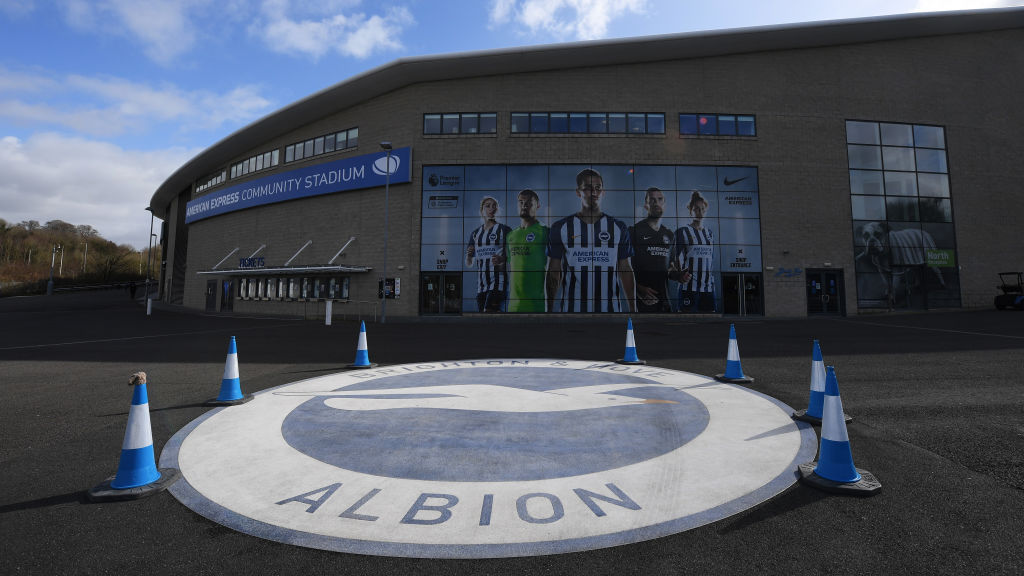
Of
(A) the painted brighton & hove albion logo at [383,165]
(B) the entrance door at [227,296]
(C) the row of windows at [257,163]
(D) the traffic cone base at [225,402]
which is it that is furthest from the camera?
(B) the entrance door at [227,296]

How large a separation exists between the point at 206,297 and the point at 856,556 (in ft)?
150

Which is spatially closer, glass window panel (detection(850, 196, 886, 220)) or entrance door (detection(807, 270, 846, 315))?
entrance door (detection(807, 270, 846, 315))

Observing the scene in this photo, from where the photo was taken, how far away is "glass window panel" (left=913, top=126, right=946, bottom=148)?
2720 cm

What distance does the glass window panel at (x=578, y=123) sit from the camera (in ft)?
85.2

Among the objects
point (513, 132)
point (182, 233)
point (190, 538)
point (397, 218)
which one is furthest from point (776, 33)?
point (182, 233)

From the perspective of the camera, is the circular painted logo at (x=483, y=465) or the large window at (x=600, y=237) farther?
the large window at (x=600, y=237)

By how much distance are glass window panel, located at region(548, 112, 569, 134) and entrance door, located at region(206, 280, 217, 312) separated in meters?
31.2

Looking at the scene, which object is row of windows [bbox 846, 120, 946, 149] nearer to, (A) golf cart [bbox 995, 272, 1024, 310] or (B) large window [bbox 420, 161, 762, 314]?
(B) large window [bbox 420, 161, 762, 314]

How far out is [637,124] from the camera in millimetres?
26000

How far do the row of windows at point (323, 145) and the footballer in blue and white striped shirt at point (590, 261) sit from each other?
1516cm

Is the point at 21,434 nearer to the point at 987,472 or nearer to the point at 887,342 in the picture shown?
the point at 987,472

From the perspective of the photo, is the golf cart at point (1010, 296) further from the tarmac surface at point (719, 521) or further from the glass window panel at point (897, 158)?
the tarmac surface at point (719, 521)

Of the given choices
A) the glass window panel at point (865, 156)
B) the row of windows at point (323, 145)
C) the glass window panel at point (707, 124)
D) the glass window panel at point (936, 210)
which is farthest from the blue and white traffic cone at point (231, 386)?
the glass window panel at point (936, 210)

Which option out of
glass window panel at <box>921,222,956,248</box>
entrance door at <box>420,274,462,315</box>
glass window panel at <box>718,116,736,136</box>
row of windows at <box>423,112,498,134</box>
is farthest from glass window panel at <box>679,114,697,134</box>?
entrance door at <box>420,274,462,315</box>
